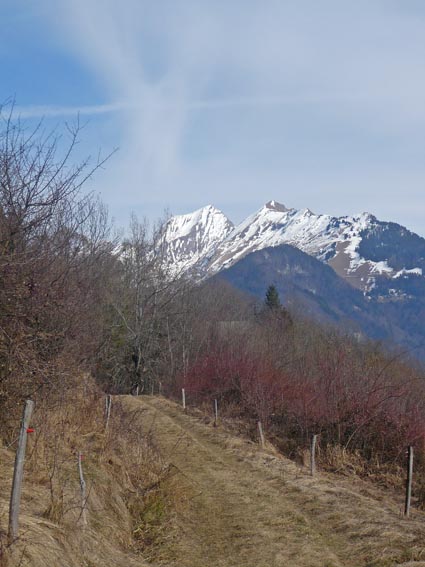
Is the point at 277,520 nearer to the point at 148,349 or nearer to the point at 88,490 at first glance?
the point at 88,490

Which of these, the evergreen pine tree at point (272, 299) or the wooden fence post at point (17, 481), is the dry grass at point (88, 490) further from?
the evergreen pine tree at point (272, 299)

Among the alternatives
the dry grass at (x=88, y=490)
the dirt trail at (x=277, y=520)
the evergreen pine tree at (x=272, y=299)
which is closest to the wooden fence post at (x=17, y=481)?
the dry grass at (x=88, y=490)

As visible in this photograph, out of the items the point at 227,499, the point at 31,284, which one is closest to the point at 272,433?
the point at 227,499

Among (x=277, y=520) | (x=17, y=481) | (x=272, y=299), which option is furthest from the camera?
(x=272, y=299)

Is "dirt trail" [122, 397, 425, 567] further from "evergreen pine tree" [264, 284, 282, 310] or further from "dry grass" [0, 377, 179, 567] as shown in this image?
"evergreen pine tree" [264, 284, 282, 310]

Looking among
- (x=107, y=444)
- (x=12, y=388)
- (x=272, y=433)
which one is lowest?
(x=272, y=433)

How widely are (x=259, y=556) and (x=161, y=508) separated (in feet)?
7.63

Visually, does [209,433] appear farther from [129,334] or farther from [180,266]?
[180,266]

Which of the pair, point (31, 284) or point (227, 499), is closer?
point (31, 284)

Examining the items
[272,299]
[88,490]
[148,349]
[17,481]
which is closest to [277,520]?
[88,490]

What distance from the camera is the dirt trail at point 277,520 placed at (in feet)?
29.1

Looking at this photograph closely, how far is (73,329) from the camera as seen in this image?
40.8 feet

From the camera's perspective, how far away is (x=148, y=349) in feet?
141

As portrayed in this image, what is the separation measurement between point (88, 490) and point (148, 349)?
34.0 meters
